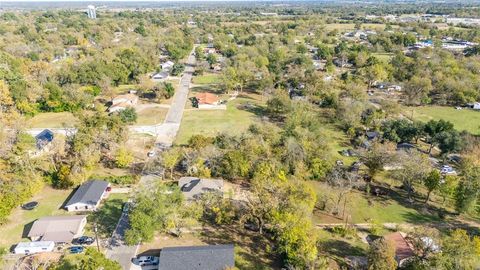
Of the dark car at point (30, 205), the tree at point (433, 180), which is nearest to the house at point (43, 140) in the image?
the dark car at point (30, 205)

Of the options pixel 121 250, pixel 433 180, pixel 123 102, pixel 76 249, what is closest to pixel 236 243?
pixel 121 250

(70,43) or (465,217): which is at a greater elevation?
(70,43)

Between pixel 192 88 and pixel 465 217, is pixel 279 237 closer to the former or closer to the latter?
pixel 465 217

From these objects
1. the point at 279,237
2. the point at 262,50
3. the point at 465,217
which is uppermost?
the point at 262,50

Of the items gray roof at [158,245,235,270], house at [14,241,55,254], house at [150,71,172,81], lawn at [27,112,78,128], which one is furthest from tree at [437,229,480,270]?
house at [150,71,172,81]

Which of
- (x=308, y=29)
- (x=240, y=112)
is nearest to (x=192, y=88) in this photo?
(x=240, y=112)

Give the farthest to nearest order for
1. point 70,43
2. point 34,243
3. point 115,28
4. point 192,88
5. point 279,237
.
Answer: point 115,28, point 70,43, point 192,88, point 34,243, point 279,237

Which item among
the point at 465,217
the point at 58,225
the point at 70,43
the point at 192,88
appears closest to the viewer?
the point at 58,225

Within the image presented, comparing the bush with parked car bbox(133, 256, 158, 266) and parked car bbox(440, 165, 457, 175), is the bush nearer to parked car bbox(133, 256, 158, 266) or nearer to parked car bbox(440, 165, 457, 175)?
parked car bbox(133, 256, 158, 266)

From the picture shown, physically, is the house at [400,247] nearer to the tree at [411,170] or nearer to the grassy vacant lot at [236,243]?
the grassy vacant lot at [236,243]
